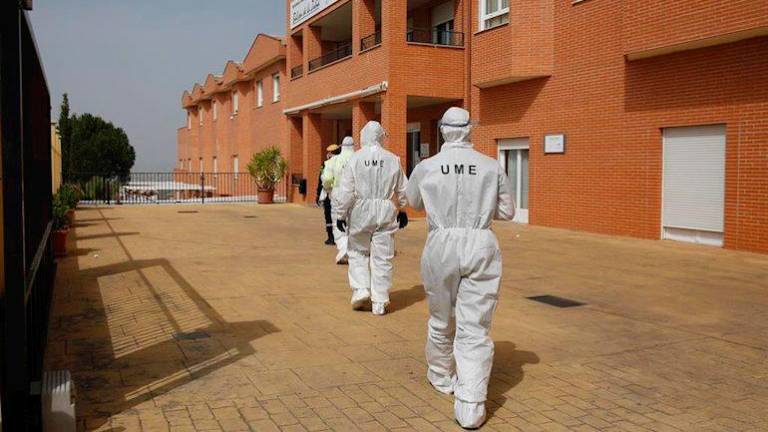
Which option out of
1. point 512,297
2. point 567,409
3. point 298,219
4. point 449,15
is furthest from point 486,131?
point 567,409

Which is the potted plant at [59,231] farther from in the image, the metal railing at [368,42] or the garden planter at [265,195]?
the garden planter at [265,195]

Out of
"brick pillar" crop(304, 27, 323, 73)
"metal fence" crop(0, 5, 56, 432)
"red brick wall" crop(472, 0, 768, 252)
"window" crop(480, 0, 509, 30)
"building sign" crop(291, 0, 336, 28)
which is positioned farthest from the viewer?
"brick pillar" crop(304, 27, 323, 73)

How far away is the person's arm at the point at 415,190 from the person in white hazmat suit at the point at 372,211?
224cm

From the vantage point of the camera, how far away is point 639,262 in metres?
11.4

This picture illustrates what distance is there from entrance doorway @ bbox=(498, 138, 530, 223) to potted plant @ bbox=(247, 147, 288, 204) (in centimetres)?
1087

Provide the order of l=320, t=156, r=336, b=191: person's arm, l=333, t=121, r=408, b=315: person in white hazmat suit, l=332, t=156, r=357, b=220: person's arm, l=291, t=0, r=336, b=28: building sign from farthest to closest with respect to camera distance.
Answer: l=291, t=0, r=336, b=28: building sign → l=320, t=156, r=336, b=191: person's arm → l=332, t=156, r=357, b=220: person's arm → l=333, t=121, r=408, b=315: person in white hazmat suit

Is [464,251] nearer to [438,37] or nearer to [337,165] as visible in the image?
[337,165]

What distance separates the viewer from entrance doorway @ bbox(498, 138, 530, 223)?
18844 mm

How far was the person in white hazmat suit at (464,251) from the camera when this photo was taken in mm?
4340

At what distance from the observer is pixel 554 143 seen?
1734 cm

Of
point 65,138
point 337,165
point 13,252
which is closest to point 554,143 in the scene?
point 337,165

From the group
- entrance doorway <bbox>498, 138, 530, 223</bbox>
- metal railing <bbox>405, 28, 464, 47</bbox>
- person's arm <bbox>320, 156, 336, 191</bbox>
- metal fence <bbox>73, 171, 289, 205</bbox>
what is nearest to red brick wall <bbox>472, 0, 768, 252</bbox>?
entrance doorway <bbox>498, 138, 530, 223</bbox>

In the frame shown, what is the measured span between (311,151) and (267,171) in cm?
224

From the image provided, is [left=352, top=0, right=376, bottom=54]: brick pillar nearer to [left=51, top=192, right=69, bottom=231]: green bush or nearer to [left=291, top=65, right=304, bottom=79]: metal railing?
[left=291, top=65, right=304, bottom=79]: metal railing
